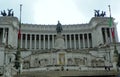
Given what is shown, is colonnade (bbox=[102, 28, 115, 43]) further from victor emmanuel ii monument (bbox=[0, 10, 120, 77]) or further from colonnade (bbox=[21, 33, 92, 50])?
colonnade (bbox=[21, 33, 92, 50])

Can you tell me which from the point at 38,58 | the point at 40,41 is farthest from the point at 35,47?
the point at 38,58

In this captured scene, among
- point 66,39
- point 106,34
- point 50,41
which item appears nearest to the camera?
point 106,34

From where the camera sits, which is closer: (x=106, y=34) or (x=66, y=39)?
(x=106, y=34)

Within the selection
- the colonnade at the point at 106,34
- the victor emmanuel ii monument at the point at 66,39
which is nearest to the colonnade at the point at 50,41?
the victor emmanuel ii monument at the point at 66,39

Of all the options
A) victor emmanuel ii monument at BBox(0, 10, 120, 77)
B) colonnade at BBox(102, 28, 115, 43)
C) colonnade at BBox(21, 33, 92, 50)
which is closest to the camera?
victor emmanuel ii monument at BBox(0, 10, 120, 77)

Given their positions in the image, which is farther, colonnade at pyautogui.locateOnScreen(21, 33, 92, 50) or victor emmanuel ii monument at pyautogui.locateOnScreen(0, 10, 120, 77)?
colonnade at pyautogui.locateOnScreen(21, 33, 92, 50)

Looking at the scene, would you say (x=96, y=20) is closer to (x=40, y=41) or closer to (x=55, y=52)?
(x=40, y=41)

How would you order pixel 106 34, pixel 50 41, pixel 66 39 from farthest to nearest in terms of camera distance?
1. pixel 50 41
2. pixel 66 39
3. pixel 106 34

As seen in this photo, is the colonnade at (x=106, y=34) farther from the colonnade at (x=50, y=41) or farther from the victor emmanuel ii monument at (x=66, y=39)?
the colonnade at (x=50, y=41)

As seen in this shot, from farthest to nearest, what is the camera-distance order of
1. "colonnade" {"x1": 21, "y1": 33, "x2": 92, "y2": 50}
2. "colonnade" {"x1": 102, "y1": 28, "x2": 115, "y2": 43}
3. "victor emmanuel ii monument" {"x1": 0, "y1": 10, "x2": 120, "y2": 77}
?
"colonnade" {"x1": 21, "y1": 33, "x2": 92, "y2": 50}
"colonnade" {"x1": 102, "y1": 28, "x2": 115, "y2": 43}
"victor emmanuel ii monument" {"x1": 0, "y1": 10, "x2": 120, "y2": 77}

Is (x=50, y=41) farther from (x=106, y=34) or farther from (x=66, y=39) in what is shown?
(x=106, y=34)

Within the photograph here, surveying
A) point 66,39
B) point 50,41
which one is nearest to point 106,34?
point 66,39

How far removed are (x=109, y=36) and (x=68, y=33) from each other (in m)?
14.0

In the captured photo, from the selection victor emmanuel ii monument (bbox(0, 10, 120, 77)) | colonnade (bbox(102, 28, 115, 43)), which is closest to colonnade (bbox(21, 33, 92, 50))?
victor emmanuel ii monument (bbox(0, 10, 120, 77))
